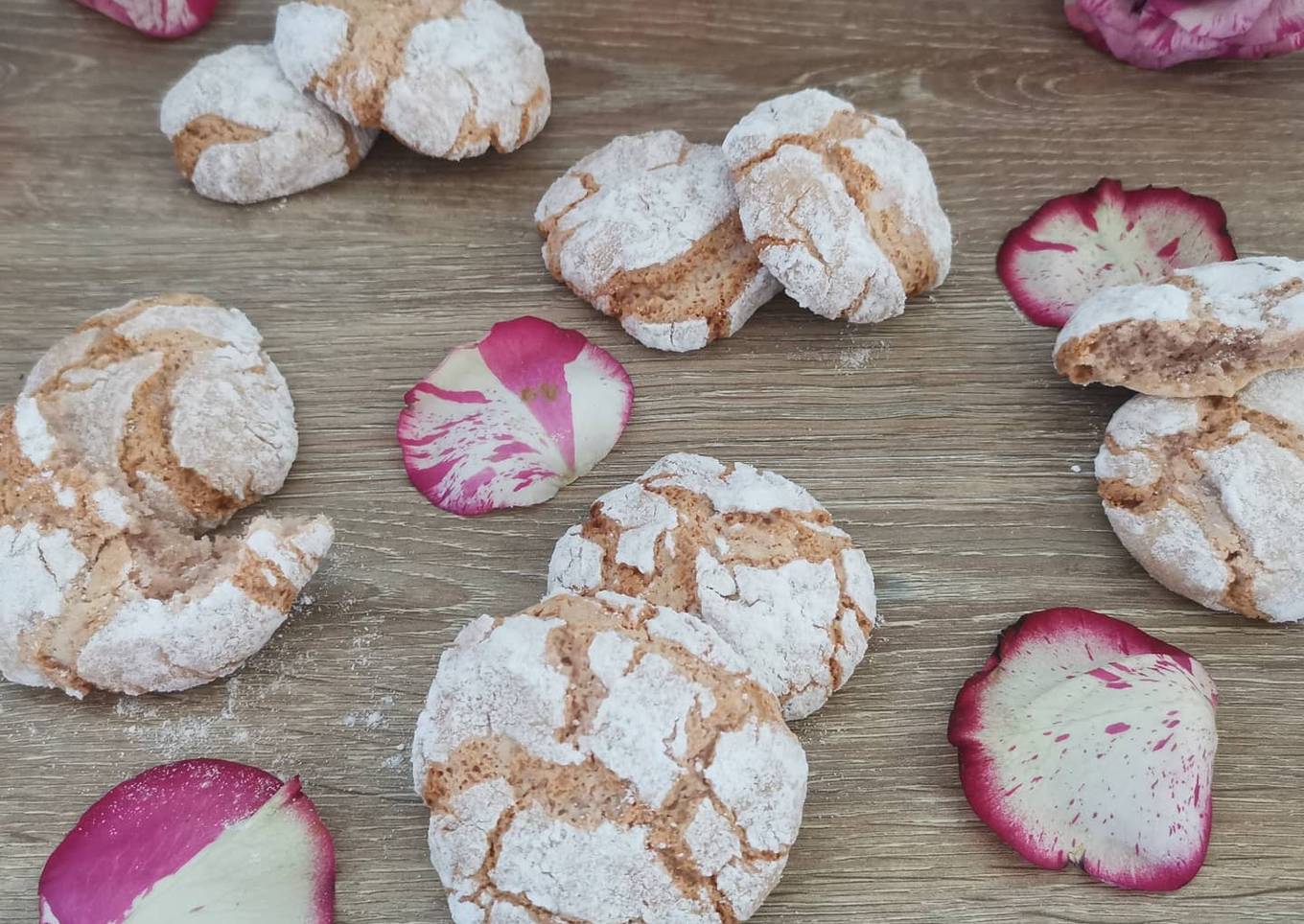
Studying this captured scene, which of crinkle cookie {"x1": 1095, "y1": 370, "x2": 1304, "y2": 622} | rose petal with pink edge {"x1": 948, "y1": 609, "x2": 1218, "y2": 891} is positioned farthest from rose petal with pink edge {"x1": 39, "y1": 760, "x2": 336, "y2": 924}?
crinkle cookie {"x1": 1095, "y1": 370, "x2": 1304, "y2": 622}

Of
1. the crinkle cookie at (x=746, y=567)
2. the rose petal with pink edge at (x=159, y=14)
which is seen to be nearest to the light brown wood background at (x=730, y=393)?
the rose petal with pink edge at (x=159, y=14)

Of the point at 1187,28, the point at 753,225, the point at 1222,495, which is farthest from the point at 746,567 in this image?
the point at 1187,28

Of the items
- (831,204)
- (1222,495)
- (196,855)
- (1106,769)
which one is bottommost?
(196,855)

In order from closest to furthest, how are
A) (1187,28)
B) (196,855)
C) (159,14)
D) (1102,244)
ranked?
(196,855) < (1102,244) < (1187,28) < (159,14)

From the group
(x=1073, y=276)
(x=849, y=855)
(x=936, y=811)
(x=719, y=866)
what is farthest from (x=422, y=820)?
(x=1073, y=276)

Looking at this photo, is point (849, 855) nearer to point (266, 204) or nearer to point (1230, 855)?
point (1230, 855)

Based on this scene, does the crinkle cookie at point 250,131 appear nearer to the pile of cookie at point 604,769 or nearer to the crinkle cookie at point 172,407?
the crinkle cookie at point 172,407

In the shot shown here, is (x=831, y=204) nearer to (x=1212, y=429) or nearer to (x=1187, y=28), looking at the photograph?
(x=1212, y=429)

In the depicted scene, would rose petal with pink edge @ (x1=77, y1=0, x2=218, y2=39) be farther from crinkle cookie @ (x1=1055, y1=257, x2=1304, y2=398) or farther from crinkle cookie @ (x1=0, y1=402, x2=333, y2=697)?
crinkle cookie @ (x1=1055, y1=257, x2=1304, y2=398)
